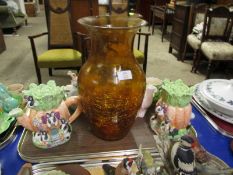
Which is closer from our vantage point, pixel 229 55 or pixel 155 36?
pixel 229 55

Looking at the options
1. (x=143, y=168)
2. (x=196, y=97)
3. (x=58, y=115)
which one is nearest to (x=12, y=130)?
(x=58, y=115)

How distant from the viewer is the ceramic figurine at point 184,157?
19.9 inches

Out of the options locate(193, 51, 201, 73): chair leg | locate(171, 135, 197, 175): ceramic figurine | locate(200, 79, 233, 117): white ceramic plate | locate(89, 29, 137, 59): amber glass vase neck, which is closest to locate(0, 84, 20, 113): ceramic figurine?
locate(89, 29, 137, 59): amber glass vase neck

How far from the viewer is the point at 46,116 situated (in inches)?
28.7

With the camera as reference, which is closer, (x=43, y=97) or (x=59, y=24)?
(x=43, y=97)

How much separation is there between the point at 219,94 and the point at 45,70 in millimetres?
2557

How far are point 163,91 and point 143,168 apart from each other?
12.9 inches

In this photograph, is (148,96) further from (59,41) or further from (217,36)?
(217,36)

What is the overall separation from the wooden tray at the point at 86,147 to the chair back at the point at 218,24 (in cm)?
237

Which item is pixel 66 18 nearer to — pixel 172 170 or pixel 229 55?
pixel 229 55

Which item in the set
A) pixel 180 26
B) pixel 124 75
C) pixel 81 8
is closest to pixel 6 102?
pixel 124 75

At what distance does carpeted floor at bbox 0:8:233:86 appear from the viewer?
282 centimetres

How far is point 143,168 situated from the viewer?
58 centimetres

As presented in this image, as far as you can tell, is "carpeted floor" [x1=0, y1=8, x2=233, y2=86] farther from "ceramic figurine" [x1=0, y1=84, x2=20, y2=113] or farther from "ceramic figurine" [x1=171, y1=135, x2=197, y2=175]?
"ceramic figurine" [x1=171, y1=135, x2=197, y2=175]
